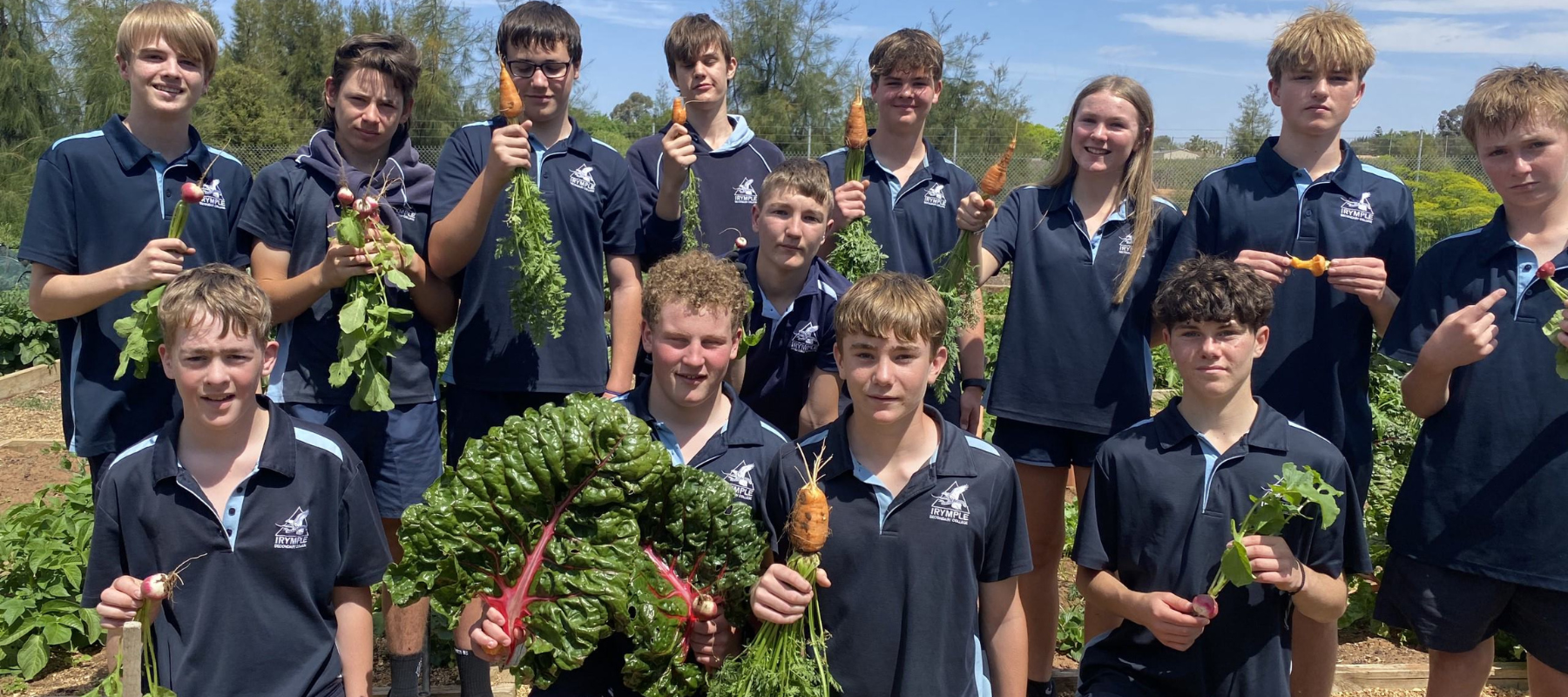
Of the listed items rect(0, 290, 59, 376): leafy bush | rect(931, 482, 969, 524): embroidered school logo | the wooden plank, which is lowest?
the wooden plank

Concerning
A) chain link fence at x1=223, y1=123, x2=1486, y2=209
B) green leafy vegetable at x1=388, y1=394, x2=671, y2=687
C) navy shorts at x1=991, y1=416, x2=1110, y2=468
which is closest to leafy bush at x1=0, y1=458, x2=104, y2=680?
green leafy vegetable at x1=388, y1=394, x2=671, y2=687

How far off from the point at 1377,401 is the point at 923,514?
590 centimetres

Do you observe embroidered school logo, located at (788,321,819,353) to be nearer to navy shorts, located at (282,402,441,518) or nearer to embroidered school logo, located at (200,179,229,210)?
navy shorts, located at (282,402,441,518)

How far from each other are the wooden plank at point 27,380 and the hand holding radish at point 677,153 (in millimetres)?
8868

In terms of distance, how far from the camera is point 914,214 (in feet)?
16.1

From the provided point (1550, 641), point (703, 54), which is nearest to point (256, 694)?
point (703, 54)

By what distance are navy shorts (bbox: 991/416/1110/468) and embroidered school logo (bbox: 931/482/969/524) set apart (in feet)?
3.96

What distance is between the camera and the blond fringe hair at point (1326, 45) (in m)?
4.11

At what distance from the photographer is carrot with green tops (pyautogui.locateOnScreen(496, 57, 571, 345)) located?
13.7 feet

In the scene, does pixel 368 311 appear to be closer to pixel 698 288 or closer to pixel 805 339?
pixel 698 288

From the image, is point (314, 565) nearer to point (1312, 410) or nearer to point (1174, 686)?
point (1174, 686)

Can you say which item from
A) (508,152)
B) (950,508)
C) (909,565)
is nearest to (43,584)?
(508,152)

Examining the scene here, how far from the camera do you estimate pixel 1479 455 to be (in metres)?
3.70

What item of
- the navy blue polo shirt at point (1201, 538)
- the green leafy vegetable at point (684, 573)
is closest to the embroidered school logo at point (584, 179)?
the green leafy vegetable at point (684, 573)
